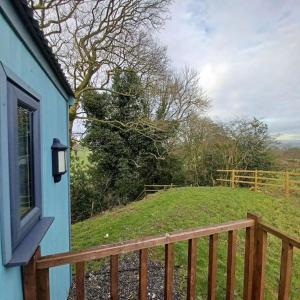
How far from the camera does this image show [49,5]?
338 inches

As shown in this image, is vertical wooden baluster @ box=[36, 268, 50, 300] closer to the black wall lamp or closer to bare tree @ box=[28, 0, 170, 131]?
the black wall lamp

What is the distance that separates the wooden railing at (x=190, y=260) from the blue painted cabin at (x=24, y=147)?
10cm

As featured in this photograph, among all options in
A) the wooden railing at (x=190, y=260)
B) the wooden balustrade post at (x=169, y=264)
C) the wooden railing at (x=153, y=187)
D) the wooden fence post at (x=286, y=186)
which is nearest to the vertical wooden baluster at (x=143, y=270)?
the wooden railing at (x=190, y=260)

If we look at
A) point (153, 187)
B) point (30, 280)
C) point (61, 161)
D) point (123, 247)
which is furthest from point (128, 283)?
point (153, 187)

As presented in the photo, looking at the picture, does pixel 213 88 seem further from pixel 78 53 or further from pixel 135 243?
pixel 135 243

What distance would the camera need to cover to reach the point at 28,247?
1.35 meters

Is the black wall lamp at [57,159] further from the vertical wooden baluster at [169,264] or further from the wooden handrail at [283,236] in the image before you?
the wooden handrail at [283,236]

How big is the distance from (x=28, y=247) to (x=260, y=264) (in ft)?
5.12

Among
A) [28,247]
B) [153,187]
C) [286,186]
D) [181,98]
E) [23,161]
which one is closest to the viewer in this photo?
[28,247]

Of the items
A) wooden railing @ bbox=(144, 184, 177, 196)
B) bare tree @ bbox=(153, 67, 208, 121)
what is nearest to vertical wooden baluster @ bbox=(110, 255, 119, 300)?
bare tree @ bbox=(153, 67, 208, 121)

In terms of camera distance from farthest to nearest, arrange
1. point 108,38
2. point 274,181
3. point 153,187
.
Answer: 1. point 153,187
2. point 274,181
3. point 108,38

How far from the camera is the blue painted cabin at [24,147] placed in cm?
119

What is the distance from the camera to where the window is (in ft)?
4.17

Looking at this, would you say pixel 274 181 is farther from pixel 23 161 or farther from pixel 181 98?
pixel 23 161
